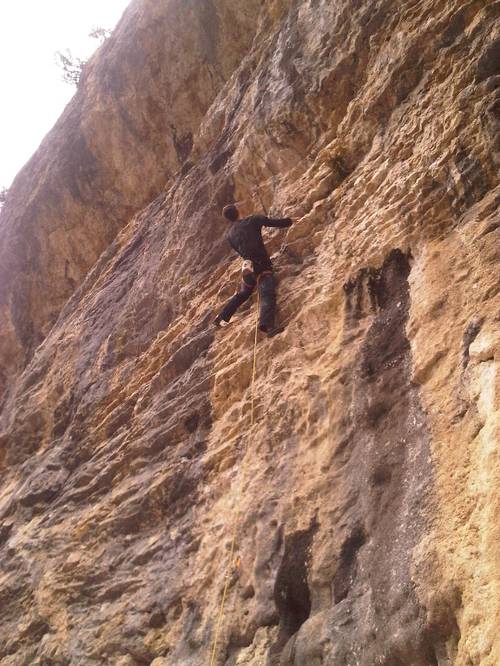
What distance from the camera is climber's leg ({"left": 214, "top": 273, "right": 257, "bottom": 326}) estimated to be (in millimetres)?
6590

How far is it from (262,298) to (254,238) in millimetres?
837

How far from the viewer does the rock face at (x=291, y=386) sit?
361 cm

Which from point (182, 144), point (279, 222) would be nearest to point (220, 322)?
point (279, 222)

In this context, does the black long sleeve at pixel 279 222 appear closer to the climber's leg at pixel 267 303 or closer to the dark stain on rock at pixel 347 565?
the climber's leg at pixel 267 303

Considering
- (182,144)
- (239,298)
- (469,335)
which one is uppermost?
(182,144)

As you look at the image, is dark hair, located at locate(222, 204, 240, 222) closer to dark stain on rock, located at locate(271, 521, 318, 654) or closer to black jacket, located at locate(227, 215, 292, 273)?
black jacket, located at locate(227, 215, 292, 273)

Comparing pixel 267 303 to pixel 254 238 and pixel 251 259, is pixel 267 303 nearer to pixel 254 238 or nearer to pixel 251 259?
pixel 251 259

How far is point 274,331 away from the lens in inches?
235

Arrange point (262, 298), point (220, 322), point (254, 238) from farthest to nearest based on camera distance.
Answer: point (220, 322), point (254, 238), point (262, 298)

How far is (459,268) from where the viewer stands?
4.32 meters

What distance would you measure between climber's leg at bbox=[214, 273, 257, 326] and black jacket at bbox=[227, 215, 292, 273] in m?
0.13

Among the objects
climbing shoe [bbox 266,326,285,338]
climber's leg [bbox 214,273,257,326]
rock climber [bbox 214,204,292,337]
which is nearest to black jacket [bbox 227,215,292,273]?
rock climber [bbox 214,204,292,337]

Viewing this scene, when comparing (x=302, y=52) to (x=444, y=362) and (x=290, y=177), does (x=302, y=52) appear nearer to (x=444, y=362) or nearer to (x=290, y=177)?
(x=290, y=177)

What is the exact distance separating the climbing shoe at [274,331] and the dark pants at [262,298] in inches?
0.9
